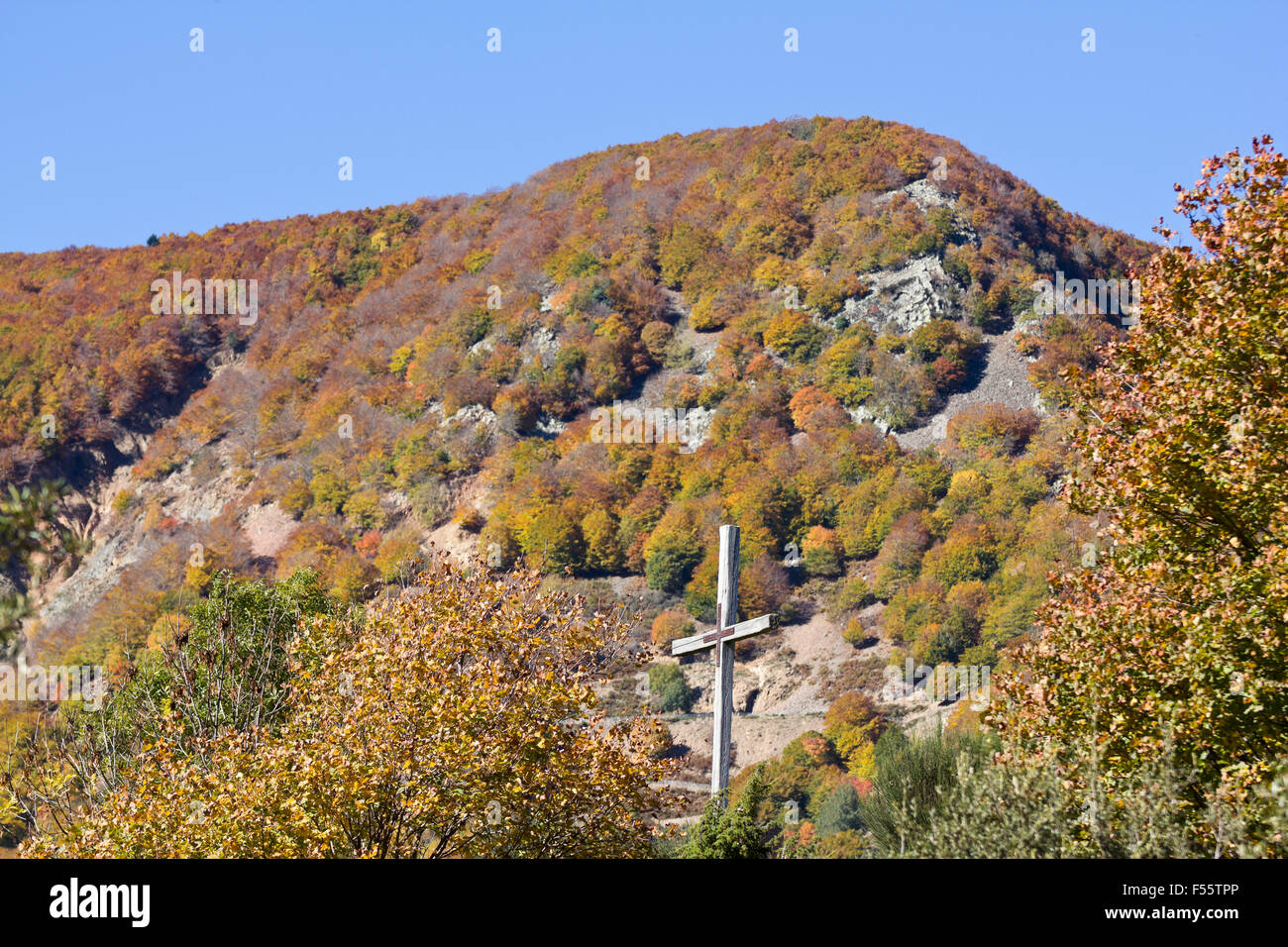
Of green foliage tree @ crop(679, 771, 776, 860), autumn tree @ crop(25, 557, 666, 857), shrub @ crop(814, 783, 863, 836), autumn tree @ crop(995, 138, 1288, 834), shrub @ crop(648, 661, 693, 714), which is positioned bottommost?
shrub @ crop(814, 783, 863, 836)

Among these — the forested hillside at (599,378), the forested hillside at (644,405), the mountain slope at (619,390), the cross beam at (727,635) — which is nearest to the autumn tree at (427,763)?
the cross beam at (727,635)

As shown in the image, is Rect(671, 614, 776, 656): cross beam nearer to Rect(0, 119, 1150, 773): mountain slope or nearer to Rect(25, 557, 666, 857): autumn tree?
Rect(25, 557, 666, 857): autumn tree

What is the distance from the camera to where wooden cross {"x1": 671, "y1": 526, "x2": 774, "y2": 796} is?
14625 mm

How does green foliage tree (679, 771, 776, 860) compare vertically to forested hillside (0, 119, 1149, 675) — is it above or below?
below

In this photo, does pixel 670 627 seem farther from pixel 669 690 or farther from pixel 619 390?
pixel 619 390

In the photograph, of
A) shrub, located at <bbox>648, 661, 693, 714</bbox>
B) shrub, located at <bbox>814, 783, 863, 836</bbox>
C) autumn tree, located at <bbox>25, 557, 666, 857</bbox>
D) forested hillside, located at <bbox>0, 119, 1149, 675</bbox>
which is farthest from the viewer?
forested hillside, located at <bbox>0, 119, 1149, 675</bbox>

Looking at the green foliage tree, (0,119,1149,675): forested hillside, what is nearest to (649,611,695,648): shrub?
(0,119,1149,675): forested hillside

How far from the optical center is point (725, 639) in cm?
1502

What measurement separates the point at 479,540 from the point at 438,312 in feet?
101

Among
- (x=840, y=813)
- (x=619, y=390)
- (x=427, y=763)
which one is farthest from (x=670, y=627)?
(x=427, y=763)

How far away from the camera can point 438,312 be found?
85500 millimetres

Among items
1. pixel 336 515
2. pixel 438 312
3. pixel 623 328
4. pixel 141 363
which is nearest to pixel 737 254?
pixel 623 328
